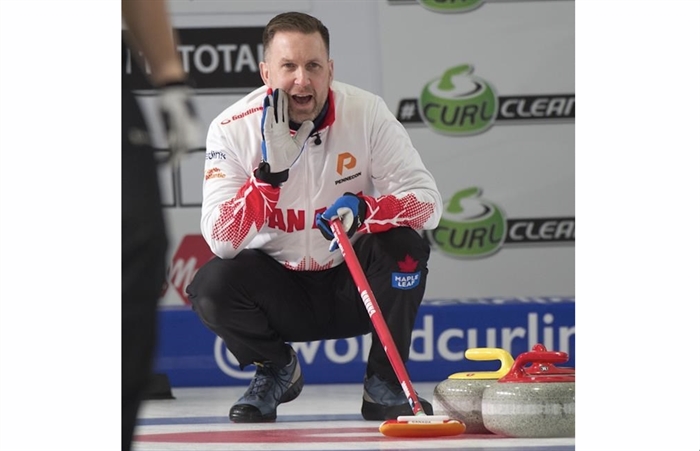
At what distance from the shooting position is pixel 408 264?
3.00 meters

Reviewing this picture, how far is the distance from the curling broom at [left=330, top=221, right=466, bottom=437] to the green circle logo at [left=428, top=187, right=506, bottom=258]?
1.61m

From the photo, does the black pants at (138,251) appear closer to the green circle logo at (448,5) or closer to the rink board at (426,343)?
the rink board at (426,343)

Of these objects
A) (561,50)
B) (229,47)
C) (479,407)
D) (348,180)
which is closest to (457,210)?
(561,50)

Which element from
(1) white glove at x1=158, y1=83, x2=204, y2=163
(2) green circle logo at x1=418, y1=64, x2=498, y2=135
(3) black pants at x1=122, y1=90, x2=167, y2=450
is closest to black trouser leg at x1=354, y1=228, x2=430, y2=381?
(1) white glove at x1=158, y1=83, x2=204, y2=163

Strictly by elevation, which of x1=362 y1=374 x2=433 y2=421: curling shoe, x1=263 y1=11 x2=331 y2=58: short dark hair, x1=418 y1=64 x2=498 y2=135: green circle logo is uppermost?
x1=263 y1=11 x2=331 y2=58: short dark hair

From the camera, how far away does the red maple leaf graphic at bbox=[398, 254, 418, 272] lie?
2.99 meters

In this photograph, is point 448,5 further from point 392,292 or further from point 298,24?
point 392,292

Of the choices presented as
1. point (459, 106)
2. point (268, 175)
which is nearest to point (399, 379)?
point (268, 175)

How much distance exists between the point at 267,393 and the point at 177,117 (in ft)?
4.38

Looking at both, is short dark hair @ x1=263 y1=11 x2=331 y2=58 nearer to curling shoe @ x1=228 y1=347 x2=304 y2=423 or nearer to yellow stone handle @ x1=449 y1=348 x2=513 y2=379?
curling shoe @ x1=228 y1=347 x2=304 y2=423

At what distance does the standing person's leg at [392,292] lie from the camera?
298 cm

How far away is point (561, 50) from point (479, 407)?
213cm

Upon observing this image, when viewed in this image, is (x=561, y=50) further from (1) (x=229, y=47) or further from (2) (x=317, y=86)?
(2) (x=317, y=86)
